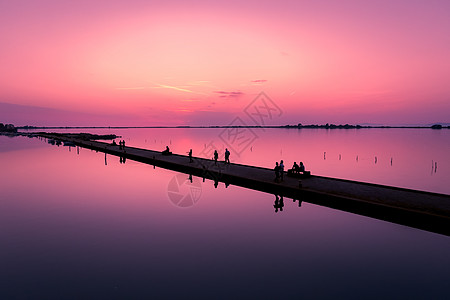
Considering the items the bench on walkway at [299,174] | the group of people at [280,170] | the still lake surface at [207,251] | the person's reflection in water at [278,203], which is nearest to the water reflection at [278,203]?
the person's reflection in water at [278,203]

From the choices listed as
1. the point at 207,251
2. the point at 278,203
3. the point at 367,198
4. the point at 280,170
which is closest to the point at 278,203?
the point at 278,203

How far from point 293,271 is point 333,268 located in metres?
1.97

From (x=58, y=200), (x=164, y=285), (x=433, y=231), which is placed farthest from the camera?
(x=58, y=200)

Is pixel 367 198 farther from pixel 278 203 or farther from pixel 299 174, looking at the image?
pixel 299 174

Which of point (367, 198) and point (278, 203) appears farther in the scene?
point (278, 203)

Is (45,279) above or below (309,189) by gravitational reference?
below

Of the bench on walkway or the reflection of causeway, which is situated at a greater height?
the bench on walkway

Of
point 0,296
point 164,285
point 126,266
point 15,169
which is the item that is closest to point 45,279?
point 0,296

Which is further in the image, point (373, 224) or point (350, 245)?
point (373, 224)

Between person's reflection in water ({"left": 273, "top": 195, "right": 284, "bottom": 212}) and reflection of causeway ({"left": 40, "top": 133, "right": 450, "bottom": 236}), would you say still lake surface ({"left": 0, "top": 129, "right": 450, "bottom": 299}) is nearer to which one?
person's reflection in water ({"left": 273, "top": 195, "right": 284, "bottom": 212})

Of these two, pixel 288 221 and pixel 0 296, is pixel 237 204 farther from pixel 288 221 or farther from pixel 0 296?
pixel 0 296

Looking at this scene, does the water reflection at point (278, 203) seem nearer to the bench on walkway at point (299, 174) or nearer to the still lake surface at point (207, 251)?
the still lake surface at point (207, 251)

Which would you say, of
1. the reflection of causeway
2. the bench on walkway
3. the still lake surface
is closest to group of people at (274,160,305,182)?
the bench on walkway

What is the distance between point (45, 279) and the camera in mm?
11367
